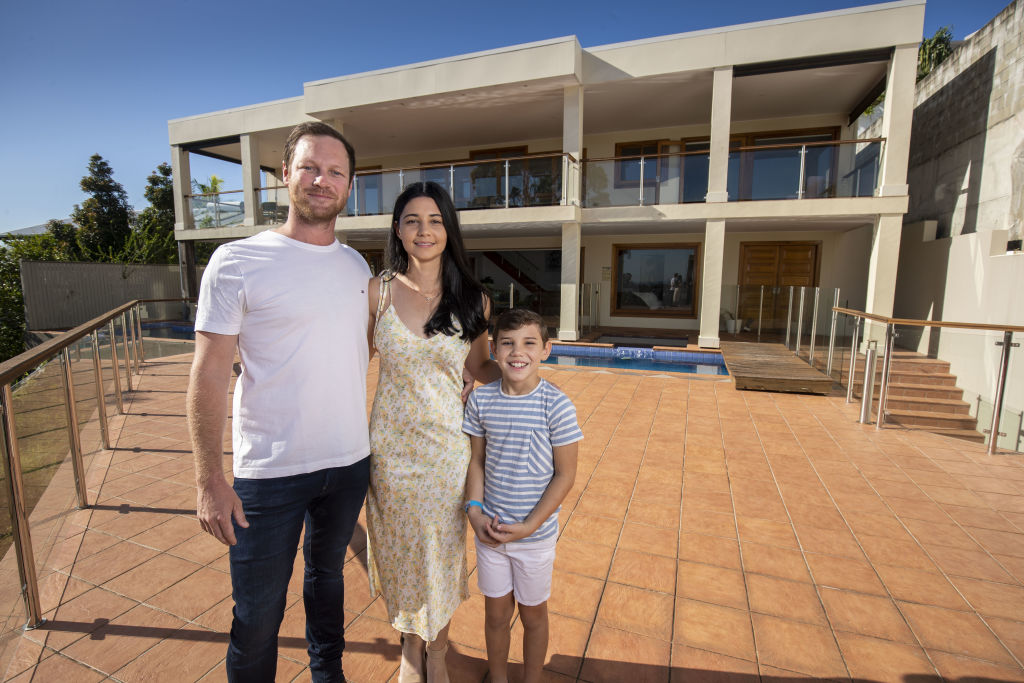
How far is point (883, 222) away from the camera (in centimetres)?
891

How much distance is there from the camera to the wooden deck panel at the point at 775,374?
6.38m

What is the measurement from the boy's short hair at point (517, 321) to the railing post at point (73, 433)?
295 centimetres

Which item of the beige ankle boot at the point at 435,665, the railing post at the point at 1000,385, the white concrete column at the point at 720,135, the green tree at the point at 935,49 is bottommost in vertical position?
the beige ankle boot at the point at 435,665

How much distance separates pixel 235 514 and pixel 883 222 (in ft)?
36.6

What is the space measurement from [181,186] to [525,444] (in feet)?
60.0

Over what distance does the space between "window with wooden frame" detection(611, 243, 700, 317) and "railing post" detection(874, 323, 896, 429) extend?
8.03 meters

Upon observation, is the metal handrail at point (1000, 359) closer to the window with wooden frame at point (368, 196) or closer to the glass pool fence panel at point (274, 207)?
the window with wooden frame at point (368, 196)

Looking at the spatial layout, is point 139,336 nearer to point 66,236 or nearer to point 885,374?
point 885,374

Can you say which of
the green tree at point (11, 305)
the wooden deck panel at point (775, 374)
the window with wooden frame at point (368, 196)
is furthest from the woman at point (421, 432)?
the green tree at point (11, 305)

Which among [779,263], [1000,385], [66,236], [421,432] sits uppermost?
[66,236]

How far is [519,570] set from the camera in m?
1.57

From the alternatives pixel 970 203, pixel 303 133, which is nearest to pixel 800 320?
pixel 970 203

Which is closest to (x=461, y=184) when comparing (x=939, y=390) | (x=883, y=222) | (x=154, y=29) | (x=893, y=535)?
(x=883, y=222)

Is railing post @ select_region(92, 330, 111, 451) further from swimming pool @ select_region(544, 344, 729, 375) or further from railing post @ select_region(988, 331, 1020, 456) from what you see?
railing post @ select_region(988, 331, 1020, 456)
